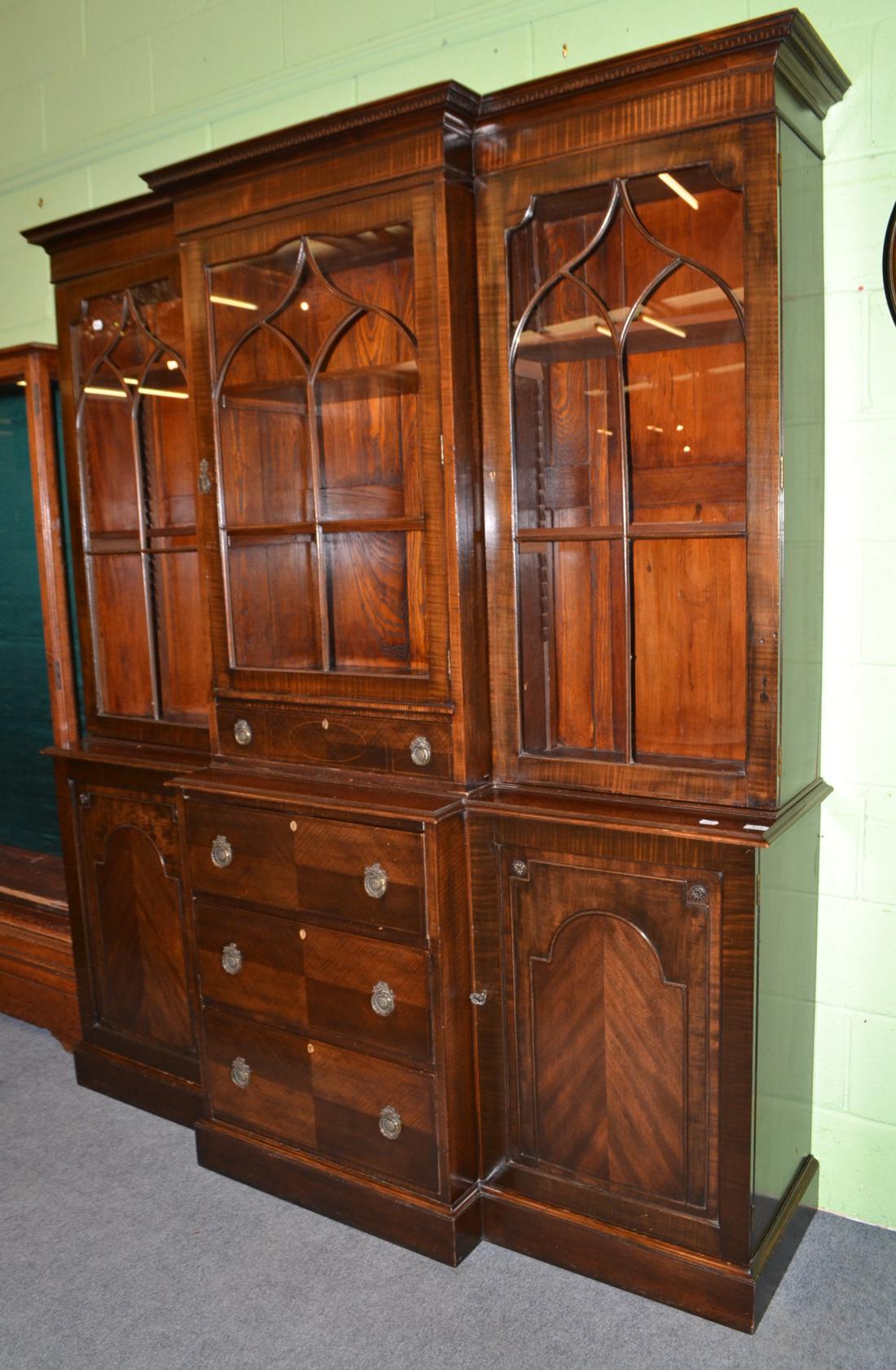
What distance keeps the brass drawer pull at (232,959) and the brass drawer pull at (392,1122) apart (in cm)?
46

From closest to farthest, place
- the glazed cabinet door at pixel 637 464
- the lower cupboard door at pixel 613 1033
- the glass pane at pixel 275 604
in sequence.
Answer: the glazed cabinet door at pixel 637 464
the lower cupboard door at pixel 613 1033
the glass pane at pixel 275 604

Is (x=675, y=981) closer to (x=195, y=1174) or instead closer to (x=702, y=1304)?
(x=702, y=1304)

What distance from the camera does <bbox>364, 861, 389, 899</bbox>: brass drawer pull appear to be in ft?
7.04

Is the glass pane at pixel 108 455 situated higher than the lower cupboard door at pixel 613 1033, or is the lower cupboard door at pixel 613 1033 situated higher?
the glass pane at pixel 108 455

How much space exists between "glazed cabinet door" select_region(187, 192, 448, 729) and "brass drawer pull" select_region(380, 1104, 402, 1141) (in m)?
0.73

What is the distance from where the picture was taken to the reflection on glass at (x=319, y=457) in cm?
219

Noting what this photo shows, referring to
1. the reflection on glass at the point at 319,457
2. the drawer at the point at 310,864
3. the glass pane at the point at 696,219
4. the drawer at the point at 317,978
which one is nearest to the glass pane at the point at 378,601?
the reflection on glass at the point at 319,457

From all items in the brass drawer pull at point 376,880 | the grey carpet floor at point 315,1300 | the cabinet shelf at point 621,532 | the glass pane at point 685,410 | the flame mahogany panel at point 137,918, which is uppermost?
the glass pane at point 685,410

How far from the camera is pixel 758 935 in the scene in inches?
74.7

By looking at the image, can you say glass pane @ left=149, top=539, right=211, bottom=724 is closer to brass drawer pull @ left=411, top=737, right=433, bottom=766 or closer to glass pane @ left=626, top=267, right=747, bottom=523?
brass drawer pull @ left=411, top=737, right=433, bottom=766

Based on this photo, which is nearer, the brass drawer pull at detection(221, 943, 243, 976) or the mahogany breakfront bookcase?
the mahogany breakfront bookcase

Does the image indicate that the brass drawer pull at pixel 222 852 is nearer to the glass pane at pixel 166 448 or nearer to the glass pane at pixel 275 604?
the glass pane at pixel 275 604

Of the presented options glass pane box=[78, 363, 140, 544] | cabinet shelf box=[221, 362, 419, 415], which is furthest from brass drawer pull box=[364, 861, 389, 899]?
glass pane box=[78, 363, 140, 544]

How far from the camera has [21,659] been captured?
354cm
